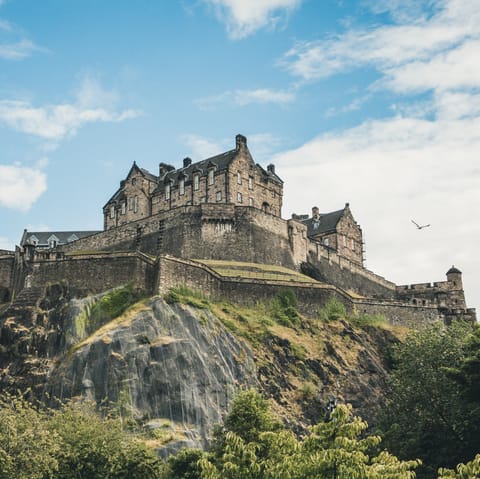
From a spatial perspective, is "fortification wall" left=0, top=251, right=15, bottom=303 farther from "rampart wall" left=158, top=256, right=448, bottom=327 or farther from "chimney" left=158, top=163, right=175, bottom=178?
"chimney" left=158, top=163, right=175, bottom=178

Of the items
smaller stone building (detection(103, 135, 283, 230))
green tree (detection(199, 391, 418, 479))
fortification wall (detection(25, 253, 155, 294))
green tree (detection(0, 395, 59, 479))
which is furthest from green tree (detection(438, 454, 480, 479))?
smaller stone building (detection(103, 135, 283, 230))

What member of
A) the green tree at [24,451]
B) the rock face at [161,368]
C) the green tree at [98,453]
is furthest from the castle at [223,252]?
the green tree at [24,451]

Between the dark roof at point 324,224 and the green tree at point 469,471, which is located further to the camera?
the dark roof at point 324,224

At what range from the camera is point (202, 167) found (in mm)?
80750

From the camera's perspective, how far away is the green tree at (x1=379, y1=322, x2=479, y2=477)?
4388 centimetres

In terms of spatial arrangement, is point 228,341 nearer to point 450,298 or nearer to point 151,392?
point 151,392

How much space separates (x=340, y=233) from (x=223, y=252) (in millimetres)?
21835

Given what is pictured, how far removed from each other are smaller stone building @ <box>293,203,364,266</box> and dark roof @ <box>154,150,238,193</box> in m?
14.5

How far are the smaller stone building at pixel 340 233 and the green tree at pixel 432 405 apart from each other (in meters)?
29.8

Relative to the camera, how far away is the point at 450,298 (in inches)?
3157

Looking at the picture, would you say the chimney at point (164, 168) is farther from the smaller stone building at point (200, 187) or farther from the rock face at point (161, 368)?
the rock face at point (161, 368)

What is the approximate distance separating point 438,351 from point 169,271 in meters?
19.6

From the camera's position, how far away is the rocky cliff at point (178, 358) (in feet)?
157

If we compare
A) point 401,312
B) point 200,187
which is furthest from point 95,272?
point 401,312
